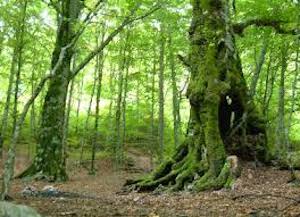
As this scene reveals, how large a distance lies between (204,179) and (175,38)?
46.8 feet

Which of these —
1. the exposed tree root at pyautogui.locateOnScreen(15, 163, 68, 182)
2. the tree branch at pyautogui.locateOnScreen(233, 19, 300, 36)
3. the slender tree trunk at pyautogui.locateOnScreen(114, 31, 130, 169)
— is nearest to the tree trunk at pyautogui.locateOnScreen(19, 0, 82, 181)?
the exposed tree root at pyautogui.locateOnScreen(15, 163, 68, 182)

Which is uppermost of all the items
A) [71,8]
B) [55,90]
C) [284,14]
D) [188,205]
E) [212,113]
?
[71,8]

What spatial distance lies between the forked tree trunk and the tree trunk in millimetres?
3971

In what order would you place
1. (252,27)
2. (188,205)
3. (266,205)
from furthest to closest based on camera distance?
(252,27), (188,205), (266,205)

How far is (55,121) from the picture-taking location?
1590 cm

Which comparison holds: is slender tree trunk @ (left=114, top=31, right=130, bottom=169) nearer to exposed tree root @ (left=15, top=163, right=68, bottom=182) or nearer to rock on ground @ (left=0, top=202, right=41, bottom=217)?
exposed tree root @ (left=15, top=163, right=68, bottom=182)

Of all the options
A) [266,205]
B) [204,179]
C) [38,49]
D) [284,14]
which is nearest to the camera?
[266,205]

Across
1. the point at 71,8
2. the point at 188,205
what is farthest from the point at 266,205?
the point at 71,8

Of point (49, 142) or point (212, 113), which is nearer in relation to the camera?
point (212, 113)

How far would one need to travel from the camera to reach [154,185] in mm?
11523

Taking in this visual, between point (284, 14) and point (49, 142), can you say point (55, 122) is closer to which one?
point (49, 142)

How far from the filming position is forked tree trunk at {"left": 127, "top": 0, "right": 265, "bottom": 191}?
36.0ft

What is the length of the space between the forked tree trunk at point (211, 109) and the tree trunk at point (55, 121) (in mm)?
3971

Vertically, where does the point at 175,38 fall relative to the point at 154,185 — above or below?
above
